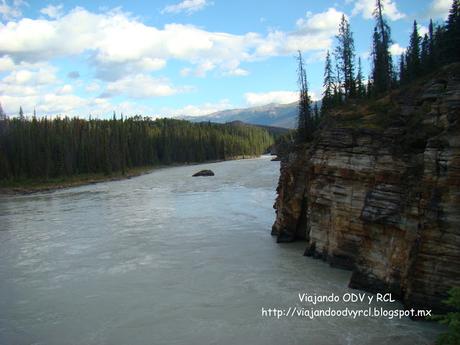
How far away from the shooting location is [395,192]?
19016mm

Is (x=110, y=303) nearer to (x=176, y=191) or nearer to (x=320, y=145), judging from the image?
(x=320, y=145)

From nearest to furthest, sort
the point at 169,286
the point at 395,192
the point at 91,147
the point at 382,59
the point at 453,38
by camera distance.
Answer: the point at 395,192 → the point at 169,286 → the point at 453,38 → the point at 382,59 → the point at 91,147

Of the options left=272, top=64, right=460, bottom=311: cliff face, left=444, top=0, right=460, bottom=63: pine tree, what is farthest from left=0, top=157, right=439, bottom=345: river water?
left=444, top=0, right=460, bottom=63: pine tree

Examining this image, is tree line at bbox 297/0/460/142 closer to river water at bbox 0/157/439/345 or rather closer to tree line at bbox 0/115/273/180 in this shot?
river water at bbox 0/157/439/345

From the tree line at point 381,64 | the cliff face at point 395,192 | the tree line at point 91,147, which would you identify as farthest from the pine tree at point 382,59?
the tree line at point 91,147

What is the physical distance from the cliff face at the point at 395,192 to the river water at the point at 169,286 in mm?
1530

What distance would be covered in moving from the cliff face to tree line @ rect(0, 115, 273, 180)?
286 feet

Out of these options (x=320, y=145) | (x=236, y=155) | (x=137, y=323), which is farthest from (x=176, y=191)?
(x=236, y=155)

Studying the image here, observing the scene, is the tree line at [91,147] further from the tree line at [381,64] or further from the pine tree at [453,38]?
the pine tree at [453,38]

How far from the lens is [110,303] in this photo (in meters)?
19.7

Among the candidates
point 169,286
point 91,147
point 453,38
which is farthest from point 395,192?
point 91,147

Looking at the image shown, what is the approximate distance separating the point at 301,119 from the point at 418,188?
131 ft

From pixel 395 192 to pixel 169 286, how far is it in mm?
12073

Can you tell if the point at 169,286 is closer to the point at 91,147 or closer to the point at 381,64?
the point at 381,64
